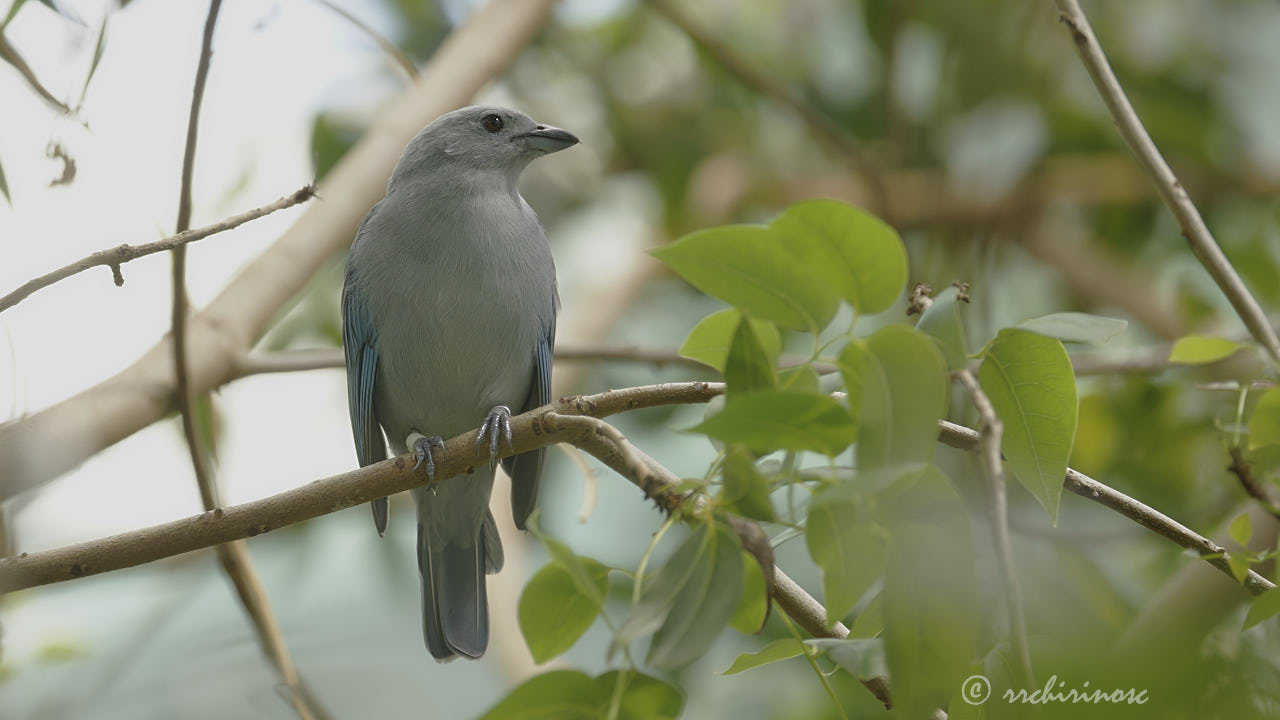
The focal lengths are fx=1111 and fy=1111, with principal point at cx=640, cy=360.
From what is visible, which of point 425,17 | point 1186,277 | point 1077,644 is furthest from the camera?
point 425,17

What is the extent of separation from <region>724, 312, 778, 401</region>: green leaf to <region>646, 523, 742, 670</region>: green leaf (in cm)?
19

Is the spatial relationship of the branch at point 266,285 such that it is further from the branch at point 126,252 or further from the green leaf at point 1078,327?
the green leaf at point 1078,327

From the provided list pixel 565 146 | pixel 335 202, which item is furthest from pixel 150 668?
pixel 565 146

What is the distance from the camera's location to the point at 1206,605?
2.83 meters

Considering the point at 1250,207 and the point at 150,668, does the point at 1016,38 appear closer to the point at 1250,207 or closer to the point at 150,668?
the point at 1250,207

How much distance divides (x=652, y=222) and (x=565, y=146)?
7.24 feet

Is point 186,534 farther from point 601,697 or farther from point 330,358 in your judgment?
point 330,358

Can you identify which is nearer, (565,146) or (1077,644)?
(1077,644)

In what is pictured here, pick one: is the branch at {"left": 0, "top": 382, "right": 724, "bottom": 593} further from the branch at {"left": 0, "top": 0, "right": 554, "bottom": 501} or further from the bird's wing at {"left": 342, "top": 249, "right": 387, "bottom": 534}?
the bird's wing at {"left": 342, "top": 249, "right": 387, "bottom": 534}

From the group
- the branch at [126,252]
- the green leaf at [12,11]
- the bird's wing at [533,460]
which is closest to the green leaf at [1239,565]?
the branch at [126,252]

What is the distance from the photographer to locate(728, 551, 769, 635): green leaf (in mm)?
1570

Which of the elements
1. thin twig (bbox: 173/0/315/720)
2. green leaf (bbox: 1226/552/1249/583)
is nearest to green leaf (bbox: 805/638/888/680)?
green leaf (bbox: 1226/552/1249/583)

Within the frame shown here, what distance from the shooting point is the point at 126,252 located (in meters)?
1.97

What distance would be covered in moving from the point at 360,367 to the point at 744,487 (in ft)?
8.39
